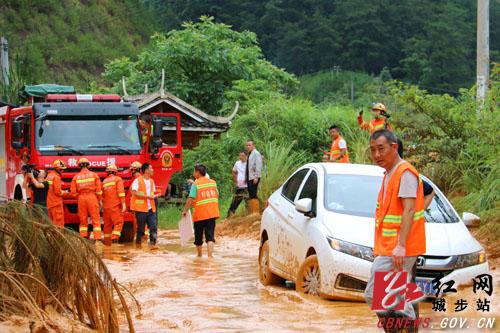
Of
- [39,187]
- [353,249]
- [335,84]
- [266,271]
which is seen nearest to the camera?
[353,249]

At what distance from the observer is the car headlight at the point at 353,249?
9867 millimetres

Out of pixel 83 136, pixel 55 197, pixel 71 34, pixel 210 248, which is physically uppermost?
pixel 71 34

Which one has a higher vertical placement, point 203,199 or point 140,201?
point 203,199

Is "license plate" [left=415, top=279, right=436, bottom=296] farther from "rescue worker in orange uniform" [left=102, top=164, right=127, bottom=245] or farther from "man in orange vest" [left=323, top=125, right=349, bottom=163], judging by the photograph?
"rescue worker in orange uniform" [left=102, top=164, right=127, bottom=245]

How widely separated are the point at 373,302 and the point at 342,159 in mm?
10716

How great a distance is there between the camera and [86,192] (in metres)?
17.6

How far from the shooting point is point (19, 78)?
36.9m

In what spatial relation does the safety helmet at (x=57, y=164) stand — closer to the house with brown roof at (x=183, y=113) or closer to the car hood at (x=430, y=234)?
the car hood at (x=430, y=234)

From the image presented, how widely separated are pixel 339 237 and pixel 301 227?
89 centimetres

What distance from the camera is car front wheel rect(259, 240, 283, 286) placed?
12.2 metres

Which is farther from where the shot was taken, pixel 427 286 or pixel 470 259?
pixel 470 259

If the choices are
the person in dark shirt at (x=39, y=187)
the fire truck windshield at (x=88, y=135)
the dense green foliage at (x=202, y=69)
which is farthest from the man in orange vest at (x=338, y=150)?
the dense green foliage at (x=202, y=69)

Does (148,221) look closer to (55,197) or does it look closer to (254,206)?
(55,197)

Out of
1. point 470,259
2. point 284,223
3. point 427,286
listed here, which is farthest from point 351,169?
Answer: point 427,286
